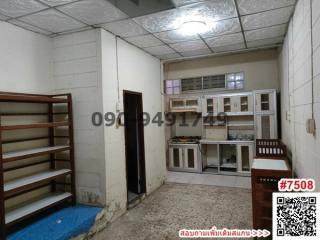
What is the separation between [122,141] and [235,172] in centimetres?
309

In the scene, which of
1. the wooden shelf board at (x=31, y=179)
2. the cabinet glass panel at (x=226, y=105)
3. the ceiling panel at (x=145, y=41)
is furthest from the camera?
the cabinet glass panel at (x=226, y=105)

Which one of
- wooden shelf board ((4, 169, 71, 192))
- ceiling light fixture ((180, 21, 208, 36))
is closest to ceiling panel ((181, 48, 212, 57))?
ceiling light fixture ((180, 21, 208, 36))

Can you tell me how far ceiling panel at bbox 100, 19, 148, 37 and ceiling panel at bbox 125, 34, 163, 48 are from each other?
0.54ft

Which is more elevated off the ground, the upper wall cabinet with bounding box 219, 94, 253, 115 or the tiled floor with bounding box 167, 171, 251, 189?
the upper wall cabinet with bounding box 219, 94, 253, 115

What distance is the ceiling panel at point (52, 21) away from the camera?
258cm

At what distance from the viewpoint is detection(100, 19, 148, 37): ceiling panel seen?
115 inches

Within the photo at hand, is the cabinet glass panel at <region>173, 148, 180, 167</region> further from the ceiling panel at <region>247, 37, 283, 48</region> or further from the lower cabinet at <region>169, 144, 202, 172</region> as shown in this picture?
the ceiling panel at <region>247, 37, 283, 48</region>

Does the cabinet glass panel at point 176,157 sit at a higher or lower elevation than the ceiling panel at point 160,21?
lower

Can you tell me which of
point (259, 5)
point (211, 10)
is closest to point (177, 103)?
point (211, 10)

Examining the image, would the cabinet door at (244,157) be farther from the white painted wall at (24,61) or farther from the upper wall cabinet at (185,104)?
the white painted wall at (24,61)

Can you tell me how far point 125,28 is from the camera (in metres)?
3.08

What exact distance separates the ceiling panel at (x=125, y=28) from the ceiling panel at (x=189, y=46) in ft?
2.86

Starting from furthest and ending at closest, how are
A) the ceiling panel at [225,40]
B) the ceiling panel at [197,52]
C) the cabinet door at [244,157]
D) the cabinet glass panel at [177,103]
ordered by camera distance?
the cabinet glass panel at [177,103] < the cabinet door at [244,157] < the ceiling panel at [197,52] < the ceiling panel at [225,40]

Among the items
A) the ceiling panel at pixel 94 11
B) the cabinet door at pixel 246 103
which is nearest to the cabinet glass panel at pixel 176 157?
the cabinet door at pixel 246 103
